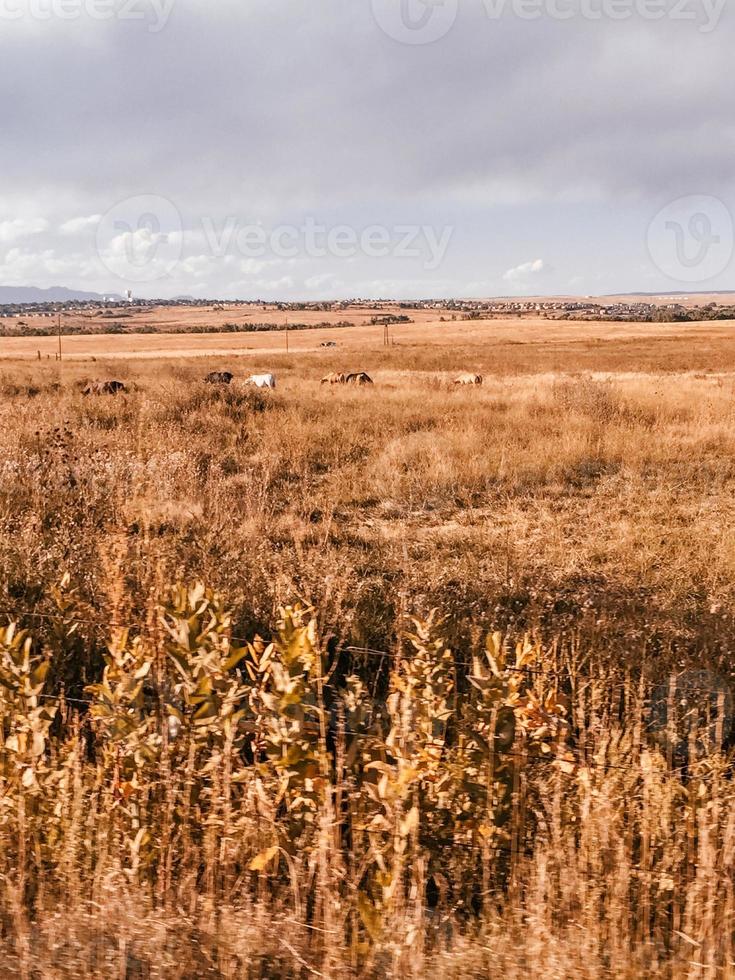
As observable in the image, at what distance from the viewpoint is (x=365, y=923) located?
2.06 meters

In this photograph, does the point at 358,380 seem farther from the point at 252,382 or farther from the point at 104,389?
the point at 104,389

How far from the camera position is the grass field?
2119mm

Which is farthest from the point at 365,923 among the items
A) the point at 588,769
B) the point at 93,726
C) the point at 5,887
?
the point at 93,726

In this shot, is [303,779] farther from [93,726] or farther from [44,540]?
[44,540]

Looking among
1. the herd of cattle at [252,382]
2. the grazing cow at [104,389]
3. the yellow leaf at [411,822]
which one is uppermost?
the herd of cattle at [252,382]

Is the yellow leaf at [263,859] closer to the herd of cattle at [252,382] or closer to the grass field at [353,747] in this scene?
the grass field at [353,747]

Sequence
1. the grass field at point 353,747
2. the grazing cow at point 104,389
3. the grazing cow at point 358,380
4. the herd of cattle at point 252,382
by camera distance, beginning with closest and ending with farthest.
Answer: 1. the grass field at point 353,747
2. the grazing cow at point 104,389
3. the herd of cattle at point 252,382
4. the grazing cow at point 358,380

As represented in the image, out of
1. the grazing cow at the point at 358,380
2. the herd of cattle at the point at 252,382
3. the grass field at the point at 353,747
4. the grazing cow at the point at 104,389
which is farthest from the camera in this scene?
the grazing cow at the point at 358,380

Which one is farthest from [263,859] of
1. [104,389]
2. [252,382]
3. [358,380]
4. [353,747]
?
[358,380]

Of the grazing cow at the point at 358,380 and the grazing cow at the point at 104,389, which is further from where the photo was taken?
the grazing cow at the point at 358,380

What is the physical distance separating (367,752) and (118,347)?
66.7 m

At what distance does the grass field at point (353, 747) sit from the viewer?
83.4 inches

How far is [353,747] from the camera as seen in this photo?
99.2 inches

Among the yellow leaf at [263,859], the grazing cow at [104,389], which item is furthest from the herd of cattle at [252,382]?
the yellow leaf at [263,859]
